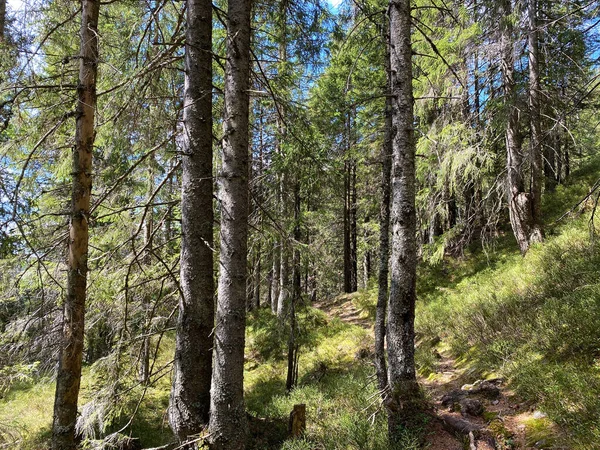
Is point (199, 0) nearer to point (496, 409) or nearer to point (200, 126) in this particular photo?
point (200, 126)

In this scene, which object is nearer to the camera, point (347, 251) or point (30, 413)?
point (30, 413)

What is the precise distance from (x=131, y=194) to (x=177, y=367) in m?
6.33

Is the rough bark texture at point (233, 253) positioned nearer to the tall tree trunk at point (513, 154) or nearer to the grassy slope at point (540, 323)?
the grassy slope at point (540, 323)

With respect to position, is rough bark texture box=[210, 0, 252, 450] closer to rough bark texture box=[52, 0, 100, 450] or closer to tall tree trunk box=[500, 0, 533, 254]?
rough bark texture box=[52, 0, 100, 450]

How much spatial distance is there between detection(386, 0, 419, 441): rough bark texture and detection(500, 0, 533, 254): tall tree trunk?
610cm

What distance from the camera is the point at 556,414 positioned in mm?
3445

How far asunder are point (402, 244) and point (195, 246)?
92.7 inches

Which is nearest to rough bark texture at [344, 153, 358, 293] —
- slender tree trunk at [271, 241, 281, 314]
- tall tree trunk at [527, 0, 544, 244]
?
slender tree trunk at [271, 241, 281, 314]

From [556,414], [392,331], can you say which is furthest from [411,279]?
[556,414]

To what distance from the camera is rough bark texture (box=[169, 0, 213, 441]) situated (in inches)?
140

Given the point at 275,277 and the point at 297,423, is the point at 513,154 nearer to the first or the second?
the point at 297,423

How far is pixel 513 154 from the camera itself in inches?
360

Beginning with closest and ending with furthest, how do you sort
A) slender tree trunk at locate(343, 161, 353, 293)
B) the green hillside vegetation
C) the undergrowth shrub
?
the undergrowth shrub → the green hillside vegetation → slender tree trunk at locate(343, 161, 353, 293)

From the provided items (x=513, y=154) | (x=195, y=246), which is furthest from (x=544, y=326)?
(x=513, y=154)
